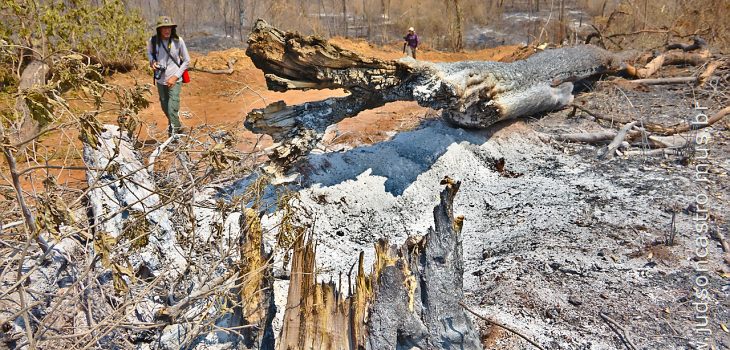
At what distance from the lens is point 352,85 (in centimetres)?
421

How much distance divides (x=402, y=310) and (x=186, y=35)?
11383mm

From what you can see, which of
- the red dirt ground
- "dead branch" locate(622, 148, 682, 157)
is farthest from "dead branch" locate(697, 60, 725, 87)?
the red dirt ground

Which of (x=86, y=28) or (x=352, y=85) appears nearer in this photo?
(x=352, y=85)

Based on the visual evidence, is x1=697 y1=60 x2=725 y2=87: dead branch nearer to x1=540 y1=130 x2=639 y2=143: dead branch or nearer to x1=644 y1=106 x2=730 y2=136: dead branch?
x1=644 y1=106 x2=730 y2=136: dead branch

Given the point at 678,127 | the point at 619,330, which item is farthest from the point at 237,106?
the point at 619,330

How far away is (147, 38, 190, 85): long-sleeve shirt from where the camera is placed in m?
4.79

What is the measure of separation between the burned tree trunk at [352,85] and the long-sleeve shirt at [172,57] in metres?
1.39

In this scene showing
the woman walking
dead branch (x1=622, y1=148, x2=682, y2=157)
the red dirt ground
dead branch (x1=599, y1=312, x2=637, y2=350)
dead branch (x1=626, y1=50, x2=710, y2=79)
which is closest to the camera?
dead branch (x1=599, y1=312, x2=637, y2=350)

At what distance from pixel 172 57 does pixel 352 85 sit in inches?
75.5

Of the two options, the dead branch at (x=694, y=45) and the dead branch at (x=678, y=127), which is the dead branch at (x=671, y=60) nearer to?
the dead branch at (x=694, y=45)

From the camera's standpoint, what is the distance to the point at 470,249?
3779 millimetres

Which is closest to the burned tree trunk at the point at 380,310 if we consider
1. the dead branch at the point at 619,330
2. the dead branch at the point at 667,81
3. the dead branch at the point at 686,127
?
the dead branch at the point at 619,330

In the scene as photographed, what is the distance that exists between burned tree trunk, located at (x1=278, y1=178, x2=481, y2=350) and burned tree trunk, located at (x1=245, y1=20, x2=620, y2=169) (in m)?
1.84

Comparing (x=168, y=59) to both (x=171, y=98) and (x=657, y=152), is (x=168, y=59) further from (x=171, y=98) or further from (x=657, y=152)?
(x=657, y=152)
